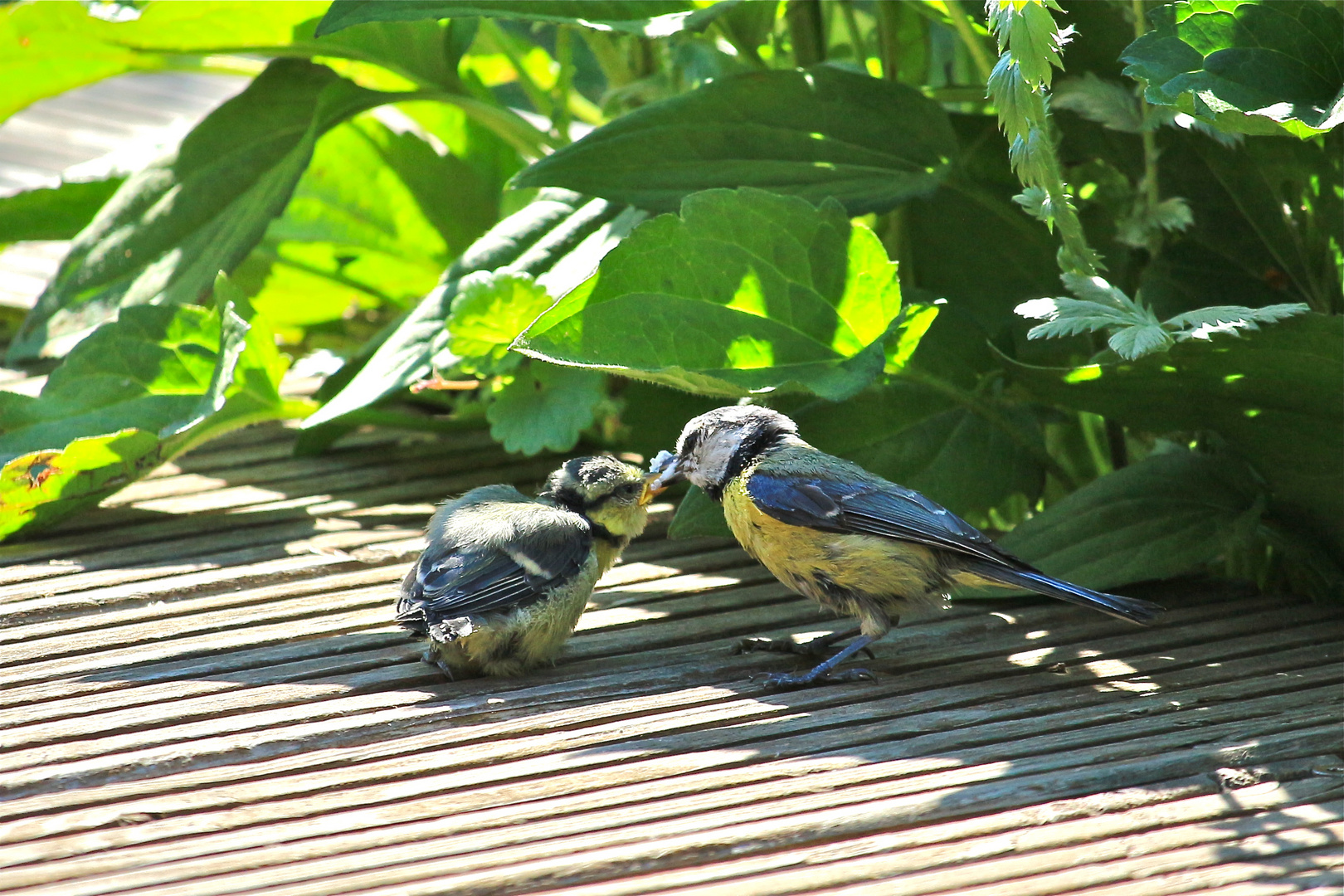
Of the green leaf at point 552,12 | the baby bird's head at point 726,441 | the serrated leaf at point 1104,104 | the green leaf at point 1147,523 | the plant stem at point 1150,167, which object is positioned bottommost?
the green leaf at point 1147,523

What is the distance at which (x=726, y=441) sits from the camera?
8.86 ft

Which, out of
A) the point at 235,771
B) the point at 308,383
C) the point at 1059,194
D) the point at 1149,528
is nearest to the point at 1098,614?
the point at 1149,528

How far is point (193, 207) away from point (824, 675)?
215 centimetres

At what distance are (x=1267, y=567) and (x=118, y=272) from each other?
9.51 ft

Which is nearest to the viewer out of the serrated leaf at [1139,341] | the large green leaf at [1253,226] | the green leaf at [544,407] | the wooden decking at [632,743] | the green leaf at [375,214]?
the wooden decking at [632,743]

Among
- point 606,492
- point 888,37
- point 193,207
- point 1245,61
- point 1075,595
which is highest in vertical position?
point 888,37

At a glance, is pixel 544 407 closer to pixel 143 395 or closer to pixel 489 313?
pixel 489 313

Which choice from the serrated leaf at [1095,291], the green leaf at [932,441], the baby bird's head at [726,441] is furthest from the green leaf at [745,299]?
the serrated leaf at [1095,291]

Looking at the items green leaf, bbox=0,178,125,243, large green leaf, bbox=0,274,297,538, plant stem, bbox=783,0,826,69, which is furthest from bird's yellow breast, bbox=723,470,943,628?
green leaf, bbox=0,178,125,243

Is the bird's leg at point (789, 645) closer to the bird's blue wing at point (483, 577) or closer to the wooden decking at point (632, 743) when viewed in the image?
the wooden decking at point (632, 743)

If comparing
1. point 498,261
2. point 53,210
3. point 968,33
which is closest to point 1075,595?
point 968,33

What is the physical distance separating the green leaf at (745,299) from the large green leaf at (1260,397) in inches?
13.8

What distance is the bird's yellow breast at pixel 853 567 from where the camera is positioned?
2461 mm

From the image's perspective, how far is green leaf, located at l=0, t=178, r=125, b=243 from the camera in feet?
12.3
